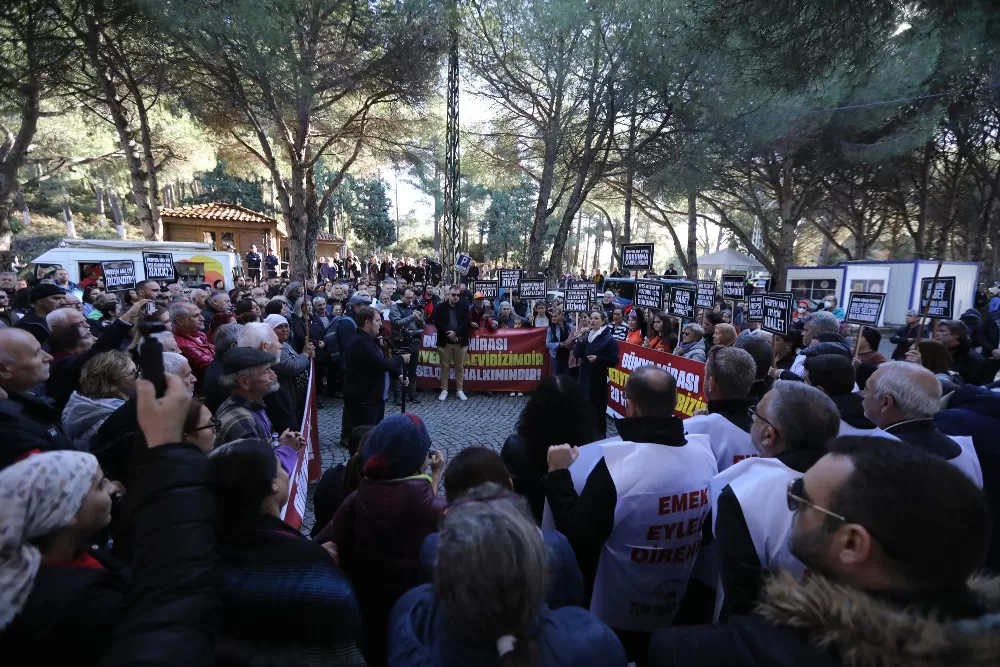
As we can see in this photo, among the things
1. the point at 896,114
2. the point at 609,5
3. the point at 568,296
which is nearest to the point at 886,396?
the point at 568,296

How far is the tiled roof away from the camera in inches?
1148

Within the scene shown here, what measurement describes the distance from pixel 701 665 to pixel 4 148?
22.6 metres

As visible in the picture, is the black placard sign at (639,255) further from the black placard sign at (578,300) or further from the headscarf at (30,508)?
the headscarf at (30,508)

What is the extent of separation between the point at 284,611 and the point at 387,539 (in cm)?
65

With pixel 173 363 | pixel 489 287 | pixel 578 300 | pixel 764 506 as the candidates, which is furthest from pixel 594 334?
pixel 489 287

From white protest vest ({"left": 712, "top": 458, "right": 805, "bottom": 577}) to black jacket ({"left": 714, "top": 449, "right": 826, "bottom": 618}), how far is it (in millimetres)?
21

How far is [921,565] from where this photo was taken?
107cm

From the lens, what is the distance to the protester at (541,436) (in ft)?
8.59

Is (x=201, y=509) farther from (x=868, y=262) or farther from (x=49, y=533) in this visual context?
(x=868, y=262)

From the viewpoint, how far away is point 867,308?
6219 mm

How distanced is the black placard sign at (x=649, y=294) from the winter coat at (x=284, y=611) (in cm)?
761

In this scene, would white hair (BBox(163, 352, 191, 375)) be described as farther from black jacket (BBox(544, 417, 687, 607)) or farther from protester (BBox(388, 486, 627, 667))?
protester (BBox(388, 486, 627, 667))

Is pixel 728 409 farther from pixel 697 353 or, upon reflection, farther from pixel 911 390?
pixel 697 353

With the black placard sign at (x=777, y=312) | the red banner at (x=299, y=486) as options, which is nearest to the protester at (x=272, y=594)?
the red banner at (x=299, y=486)
